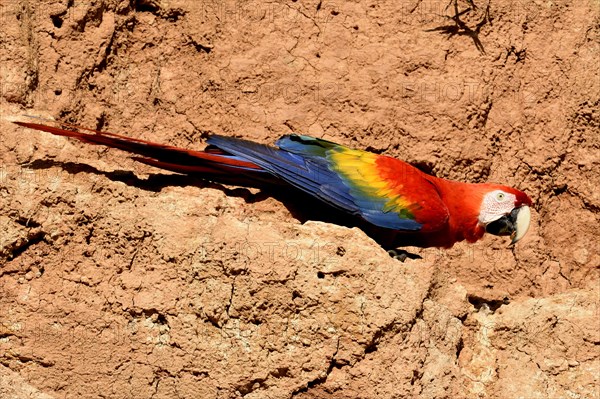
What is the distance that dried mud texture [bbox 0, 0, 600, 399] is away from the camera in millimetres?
2875

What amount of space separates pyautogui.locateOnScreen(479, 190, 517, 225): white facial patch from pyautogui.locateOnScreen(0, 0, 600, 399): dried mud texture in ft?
0.54

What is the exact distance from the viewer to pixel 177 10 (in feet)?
12.3

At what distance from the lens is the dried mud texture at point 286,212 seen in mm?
2875

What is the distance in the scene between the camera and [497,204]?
3742mm

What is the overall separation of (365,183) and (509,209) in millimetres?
618

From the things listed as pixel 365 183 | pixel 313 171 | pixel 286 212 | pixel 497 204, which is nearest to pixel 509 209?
pixel 497 204

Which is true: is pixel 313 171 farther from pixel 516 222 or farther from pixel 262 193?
pixel 516 222

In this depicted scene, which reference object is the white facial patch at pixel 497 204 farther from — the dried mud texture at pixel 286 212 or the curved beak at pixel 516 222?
the dried mud texture at pixel 286 212

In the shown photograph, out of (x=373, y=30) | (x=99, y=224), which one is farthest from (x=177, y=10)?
(x=99, y=224)

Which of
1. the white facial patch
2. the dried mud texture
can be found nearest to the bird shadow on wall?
the dried mud texture

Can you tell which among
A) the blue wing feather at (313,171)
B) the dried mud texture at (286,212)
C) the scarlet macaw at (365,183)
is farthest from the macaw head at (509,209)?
the blue wing feather at (313,171)

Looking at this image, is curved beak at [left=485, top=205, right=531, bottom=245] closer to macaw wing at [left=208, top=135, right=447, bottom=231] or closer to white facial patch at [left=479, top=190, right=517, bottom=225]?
white facial patch at [left=479, top=190, right=517, bottom=225]

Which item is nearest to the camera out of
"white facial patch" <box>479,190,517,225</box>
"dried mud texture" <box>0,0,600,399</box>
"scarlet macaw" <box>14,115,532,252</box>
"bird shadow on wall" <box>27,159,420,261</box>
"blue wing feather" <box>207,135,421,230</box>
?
"dried mud texture" <box>0,0,600,399</box>

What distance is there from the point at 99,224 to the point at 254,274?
1.81 feet
